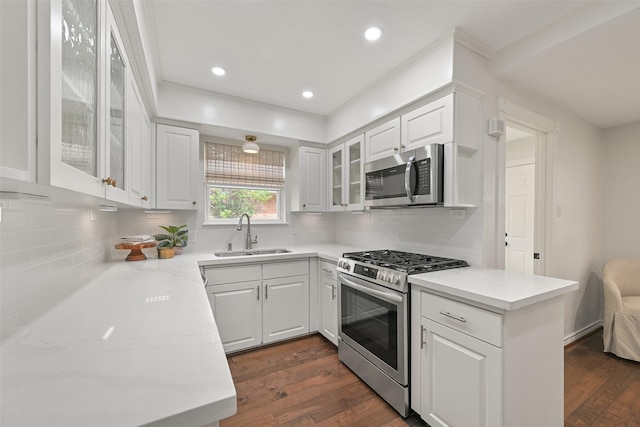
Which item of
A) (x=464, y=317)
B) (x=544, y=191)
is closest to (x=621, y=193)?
(x=544, y=191)

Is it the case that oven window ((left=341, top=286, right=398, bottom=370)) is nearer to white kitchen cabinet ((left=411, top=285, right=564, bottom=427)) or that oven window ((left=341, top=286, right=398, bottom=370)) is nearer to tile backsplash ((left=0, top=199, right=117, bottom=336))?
white kitchen cabinet ((left=411, top=285, right=564, bottom=427))

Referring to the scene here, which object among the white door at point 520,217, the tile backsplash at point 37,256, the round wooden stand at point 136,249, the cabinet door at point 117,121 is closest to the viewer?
the tile backsplash at point 37,256

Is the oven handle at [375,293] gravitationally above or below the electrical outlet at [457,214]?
below

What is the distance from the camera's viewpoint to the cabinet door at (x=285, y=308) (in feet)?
8.76

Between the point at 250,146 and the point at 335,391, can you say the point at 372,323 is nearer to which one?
the point at 335,391

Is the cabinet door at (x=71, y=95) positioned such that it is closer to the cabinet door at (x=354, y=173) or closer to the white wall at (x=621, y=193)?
the cabinet door at (x=354, y=173)

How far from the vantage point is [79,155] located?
83 centimetres

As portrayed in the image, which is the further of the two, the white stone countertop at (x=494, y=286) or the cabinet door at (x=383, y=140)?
the cabinet door at (x=383, y=140)

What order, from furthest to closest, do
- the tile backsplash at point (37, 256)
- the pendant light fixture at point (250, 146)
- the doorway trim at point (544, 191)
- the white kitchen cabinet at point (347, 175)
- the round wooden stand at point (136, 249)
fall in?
the pendant light fixture at point (250, 146), the white kitchen cabinet at point (347, 175), the doorway trim at point (544, 191), the round wooden stand at point (136, 249), the tile backsplash at point (37, 256)

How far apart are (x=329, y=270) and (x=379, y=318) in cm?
83

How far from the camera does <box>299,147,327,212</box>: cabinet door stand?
329cm

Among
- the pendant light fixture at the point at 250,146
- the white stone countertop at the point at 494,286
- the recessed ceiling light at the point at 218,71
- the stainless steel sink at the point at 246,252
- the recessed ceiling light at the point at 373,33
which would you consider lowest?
the stainless steel sink at the point at 246,252

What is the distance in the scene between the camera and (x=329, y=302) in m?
2.70

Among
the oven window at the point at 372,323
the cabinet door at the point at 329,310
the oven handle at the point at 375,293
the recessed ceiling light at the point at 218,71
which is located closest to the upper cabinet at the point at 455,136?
the oven handle at the point at 375,293
